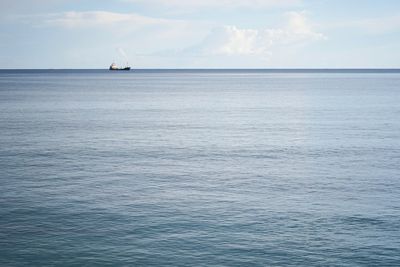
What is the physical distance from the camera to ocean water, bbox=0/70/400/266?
3675cm

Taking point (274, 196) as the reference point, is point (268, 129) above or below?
above

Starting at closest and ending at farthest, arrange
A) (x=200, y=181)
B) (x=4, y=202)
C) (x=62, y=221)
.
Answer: (x=62, y=221) < (x=4, y=202) < (x=200, y=181)

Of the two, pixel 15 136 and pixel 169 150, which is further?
pixel 15 136

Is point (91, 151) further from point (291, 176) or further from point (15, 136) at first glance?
point (291, 176)

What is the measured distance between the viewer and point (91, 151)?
72.6 meters

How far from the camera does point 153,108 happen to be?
14238 centimetres

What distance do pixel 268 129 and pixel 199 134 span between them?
1322cm

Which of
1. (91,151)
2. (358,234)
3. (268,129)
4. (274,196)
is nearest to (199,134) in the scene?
(268,129)

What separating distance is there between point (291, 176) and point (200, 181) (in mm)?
10356

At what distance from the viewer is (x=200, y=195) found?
50625mm

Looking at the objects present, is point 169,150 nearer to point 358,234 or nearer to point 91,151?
point 91,151

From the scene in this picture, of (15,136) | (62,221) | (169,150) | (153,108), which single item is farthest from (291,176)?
(153,108)

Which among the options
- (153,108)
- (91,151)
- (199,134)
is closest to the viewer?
(91,151)

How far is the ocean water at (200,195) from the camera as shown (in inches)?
1447
